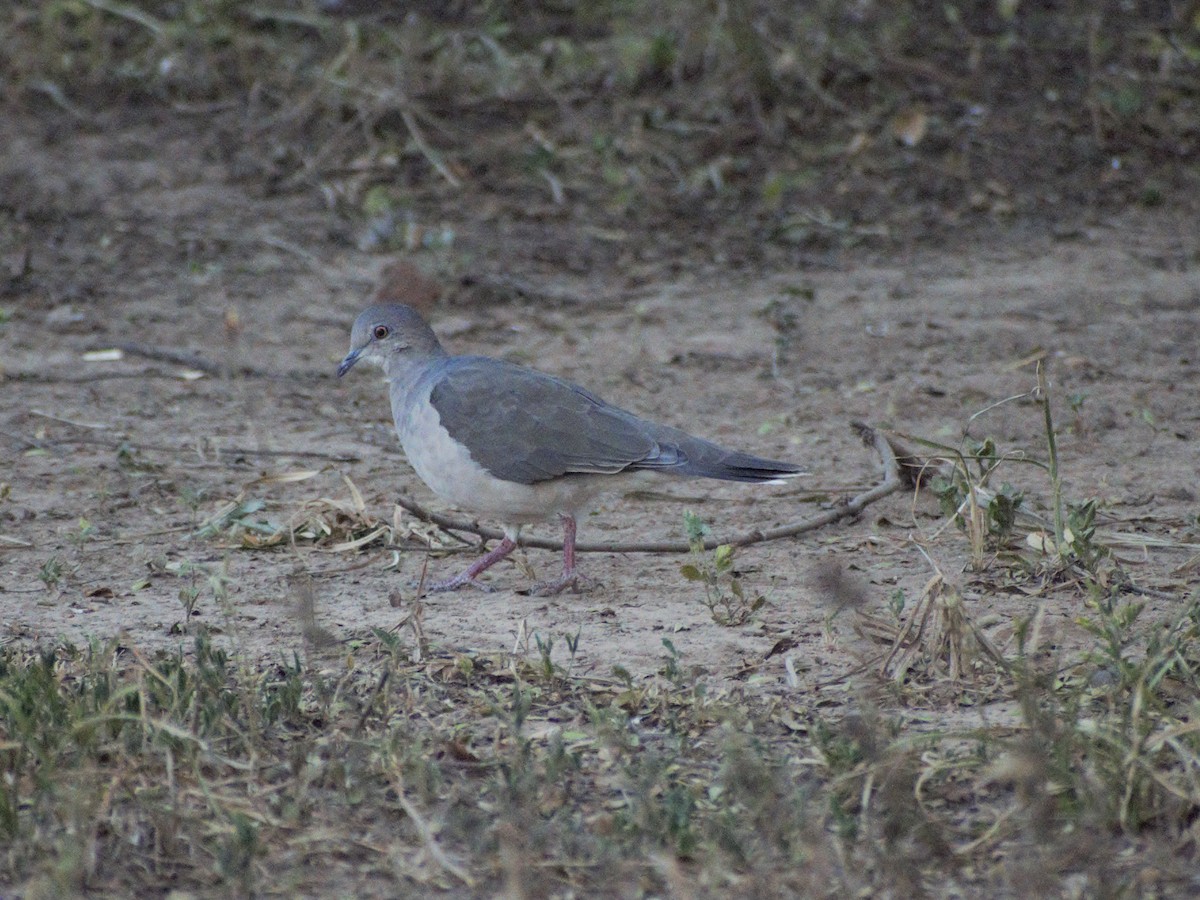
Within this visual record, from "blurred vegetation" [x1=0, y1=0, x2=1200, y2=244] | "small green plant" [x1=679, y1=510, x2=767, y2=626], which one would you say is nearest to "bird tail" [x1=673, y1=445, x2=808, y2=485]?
"small green plant" [x1=679, y1=510, x2=767, y2=626]

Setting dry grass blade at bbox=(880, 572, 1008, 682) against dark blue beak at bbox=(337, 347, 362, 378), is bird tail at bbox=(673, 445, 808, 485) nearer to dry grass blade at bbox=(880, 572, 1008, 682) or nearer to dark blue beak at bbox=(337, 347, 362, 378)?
dry grass blade at bbox=(880, 572, 1008, 682)

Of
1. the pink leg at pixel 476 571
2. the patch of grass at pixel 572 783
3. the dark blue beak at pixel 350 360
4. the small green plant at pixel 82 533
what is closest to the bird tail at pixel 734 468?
the pink leg at pixel 476 571

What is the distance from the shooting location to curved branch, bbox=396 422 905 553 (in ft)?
16.2

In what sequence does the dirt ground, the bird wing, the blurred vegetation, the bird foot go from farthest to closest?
the blurred vegetation
the bird wing
the bird foot
the dirt ground

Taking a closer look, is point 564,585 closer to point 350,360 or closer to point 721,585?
point 721,585

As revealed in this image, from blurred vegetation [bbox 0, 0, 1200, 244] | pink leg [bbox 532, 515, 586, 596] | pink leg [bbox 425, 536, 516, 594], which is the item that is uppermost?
blurred vegetation [bbox 0, 0, 1200, 244]

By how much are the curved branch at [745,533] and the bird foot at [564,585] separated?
0.31m

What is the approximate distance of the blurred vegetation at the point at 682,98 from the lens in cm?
868

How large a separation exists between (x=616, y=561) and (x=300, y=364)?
8.25 ft

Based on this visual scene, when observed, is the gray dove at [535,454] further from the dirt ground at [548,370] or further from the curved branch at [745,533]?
the dirt ground at [548,370]

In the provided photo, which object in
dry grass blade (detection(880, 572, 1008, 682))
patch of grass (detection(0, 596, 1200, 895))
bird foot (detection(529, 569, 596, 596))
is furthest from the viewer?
bird foot (detection(529, 569, 596, 596))

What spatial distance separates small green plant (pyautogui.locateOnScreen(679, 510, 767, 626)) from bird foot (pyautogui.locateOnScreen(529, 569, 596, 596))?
0.96 feet

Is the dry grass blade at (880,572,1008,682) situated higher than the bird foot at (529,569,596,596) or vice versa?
the dry grass blade at (880,572,1008,682)

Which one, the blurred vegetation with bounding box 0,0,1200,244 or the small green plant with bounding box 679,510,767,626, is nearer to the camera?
the small green plant with bounding box 679,510,767,626
